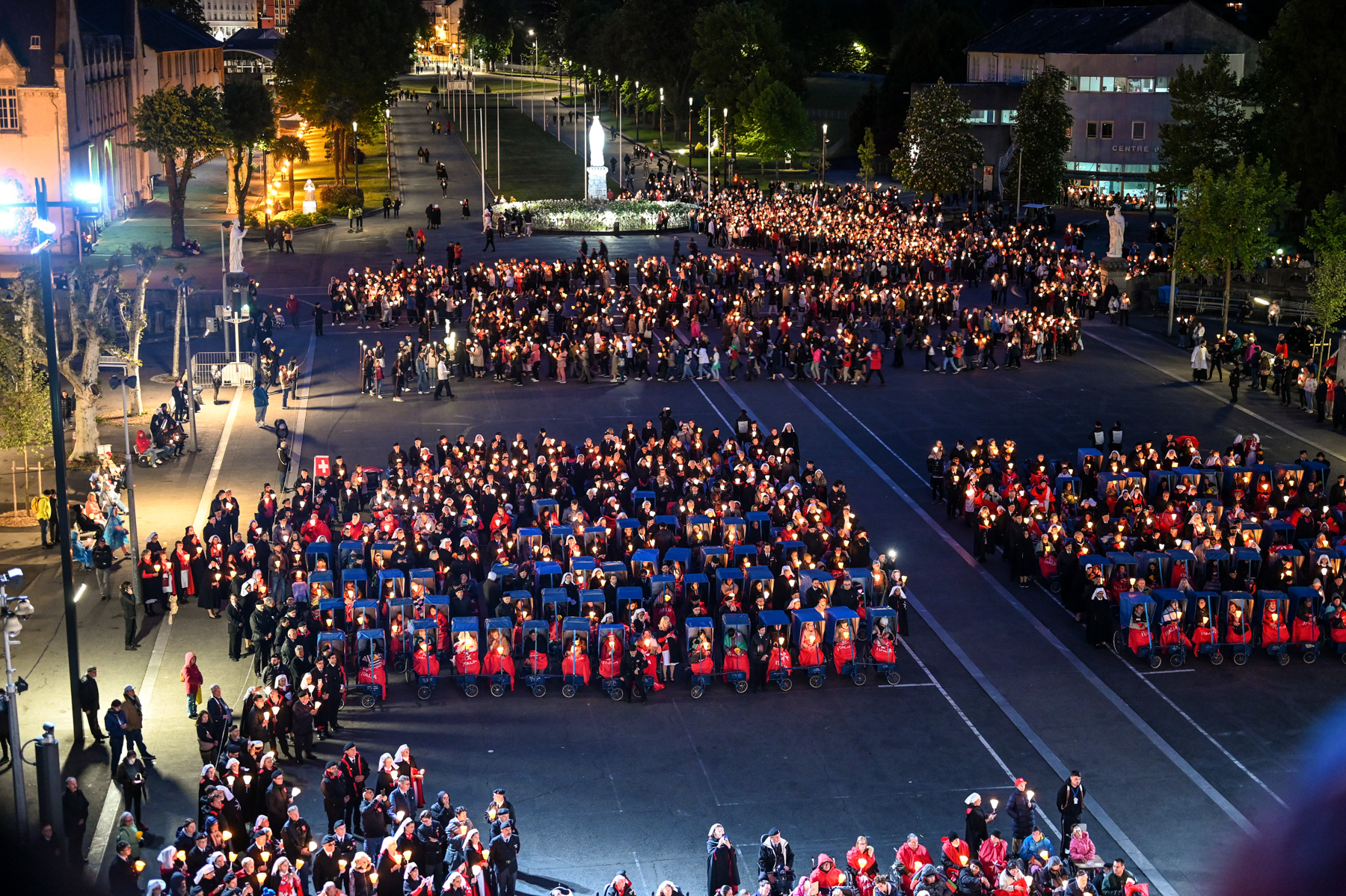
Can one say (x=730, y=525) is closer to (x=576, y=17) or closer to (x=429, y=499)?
(x=429, y=499)


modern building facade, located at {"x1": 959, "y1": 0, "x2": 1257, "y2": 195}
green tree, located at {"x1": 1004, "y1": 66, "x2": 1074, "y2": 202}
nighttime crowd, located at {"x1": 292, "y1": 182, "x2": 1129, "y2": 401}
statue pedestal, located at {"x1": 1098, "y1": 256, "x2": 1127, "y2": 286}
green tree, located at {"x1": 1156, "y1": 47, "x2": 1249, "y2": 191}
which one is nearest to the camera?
nighttime crowd, located at {"x1": 292, "y1": 182, "x2": 1129, "y2": 401}

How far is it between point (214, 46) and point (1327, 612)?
104425 mm

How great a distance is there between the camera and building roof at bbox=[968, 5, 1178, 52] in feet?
274

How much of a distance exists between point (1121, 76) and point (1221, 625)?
64912 mm

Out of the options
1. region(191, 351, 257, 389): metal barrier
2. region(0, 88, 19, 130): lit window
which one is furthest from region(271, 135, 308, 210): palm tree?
region(191, 351, 257, 389): metal barrier

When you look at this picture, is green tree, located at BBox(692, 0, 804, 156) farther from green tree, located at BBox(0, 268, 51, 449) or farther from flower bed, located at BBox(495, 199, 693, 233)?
green tree, located at BBox(0, 268, 51, 449)

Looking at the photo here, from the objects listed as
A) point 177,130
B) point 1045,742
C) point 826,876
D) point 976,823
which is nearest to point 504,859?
point 826,876

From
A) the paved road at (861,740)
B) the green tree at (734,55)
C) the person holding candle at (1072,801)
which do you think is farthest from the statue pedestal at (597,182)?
the person holding candle at (1072,801)

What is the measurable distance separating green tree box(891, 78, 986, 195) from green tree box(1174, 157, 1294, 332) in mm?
23380

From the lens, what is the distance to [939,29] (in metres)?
101

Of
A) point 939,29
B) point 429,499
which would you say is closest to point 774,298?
point 429,499

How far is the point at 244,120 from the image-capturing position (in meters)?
74.8

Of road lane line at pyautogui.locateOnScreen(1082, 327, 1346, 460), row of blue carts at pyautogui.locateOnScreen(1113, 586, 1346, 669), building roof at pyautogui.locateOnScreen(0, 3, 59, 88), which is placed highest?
building roof at pyautogui.locateOnScreen(0, 3, 59, 88)

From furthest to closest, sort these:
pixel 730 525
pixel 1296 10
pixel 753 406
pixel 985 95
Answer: pixel 985 95
pixel 1296 10
pixel 753 406
pixel 730 525
